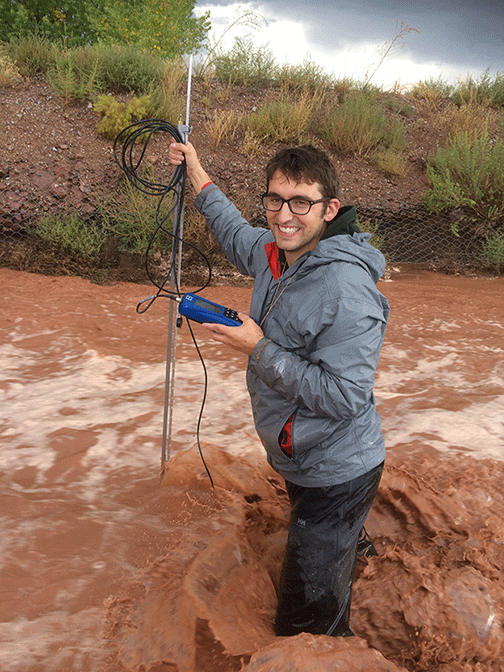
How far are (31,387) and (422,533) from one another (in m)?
2.82

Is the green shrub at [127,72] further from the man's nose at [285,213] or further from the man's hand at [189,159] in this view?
the man's nose at [285,213]

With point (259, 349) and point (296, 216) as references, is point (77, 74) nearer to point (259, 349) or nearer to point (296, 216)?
point (296, 216)

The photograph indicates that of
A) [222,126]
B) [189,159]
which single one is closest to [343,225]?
[189,159]

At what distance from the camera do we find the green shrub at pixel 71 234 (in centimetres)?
675

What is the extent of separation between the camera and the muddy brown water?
6.64 feet

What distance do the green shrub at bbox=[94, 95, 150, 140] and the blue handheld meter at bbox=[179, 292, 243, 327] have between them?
21.4 ft

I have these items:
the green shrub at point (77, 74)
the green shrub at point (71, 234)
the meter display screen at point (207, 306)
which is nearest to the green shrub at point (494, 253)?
the green shrub at point (71, 234)

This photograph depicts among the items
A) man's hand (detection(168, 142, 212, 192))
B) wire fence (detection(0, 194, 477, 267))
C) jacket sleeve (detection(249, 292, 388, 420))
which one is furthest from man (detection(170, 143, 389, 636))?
wire fence (detection(0, 194, 477, 267))

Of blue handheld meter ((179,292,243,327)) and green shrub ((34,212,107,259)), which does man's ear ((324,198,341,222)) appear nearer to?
blue handheld meter ((179,292,243,327))

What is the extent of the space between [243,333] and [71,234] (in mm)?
5465

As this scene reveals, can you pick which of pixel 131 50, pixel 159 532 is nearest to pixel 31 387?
pixel 159 532

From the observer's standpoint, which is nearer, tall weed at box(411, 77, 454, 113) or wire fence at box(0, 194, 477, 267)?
wire fence at box(0, 194, 477, 267)

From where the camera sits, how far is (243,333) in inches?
77.5

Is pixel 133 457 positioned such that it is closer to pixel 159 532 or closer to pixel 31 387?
pixel 159 532
